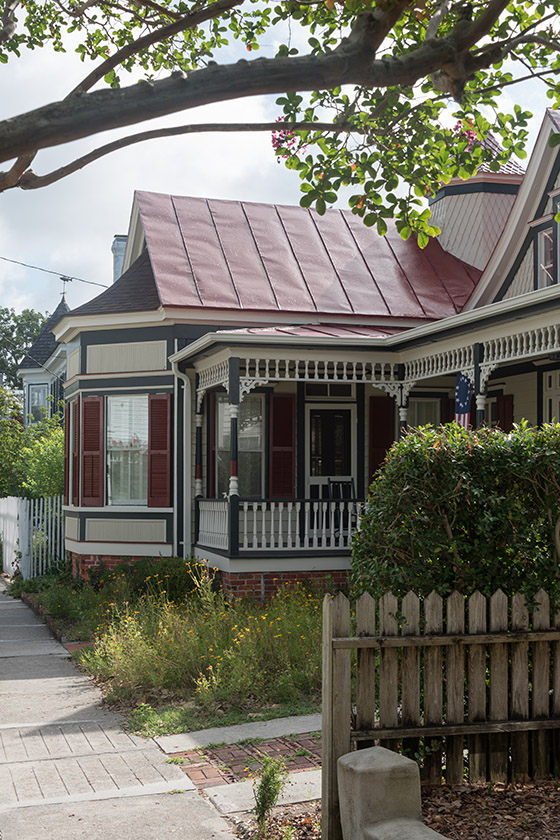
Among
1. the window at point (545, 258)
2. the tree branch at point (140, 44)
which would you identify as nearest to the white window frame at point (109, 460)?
the window at point (545, 258)

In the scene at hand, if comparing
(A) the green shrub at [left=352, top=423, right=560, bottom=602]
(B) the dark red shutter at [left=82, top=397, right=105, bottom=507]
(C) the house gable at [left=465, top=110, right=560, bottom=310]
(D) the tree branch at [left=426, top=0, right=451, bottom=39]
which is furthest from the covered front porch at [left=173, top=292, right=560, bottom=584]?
(A) the green shrub at [left=352, top=423, right=560, bottom=602]

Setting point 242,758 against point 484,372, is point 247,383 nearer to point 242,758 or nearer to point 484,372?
point 484,372

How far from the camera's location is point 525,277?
15695 millimetres

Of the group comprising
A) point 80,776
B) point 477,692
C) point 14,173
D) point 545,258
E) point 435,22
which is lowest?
point 80,776

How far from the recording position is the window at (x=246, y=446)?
16.5 meters

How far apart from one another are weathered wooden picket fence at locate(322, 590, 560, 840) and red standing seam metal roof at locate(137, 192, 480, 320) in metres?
11.4

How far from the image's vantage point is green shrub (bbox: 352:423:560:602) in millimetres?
5949

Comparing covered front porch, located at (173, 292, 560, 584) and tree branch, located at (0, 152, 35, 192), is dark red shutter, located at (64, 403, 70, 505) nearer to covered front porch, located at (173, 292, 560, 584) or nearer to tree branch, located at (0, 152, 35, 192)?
covered front porch, located at (173, 292, 560, 584)

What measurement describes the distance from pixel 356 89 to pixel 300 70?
293 cm

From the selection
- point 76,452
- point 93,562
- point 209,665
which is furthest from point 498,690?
point 76,452

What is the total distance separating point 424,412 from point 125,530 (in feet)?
19.4

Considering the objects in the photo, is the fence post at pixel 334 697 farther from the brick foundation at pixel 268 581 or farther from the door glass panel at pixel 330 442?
the door glass panel at pixel 330 442

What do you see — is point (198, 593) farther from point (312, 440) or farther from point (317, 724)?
point (317, 724)

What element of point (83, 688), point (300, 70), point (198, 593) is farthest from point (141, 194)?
point (300, 70)
